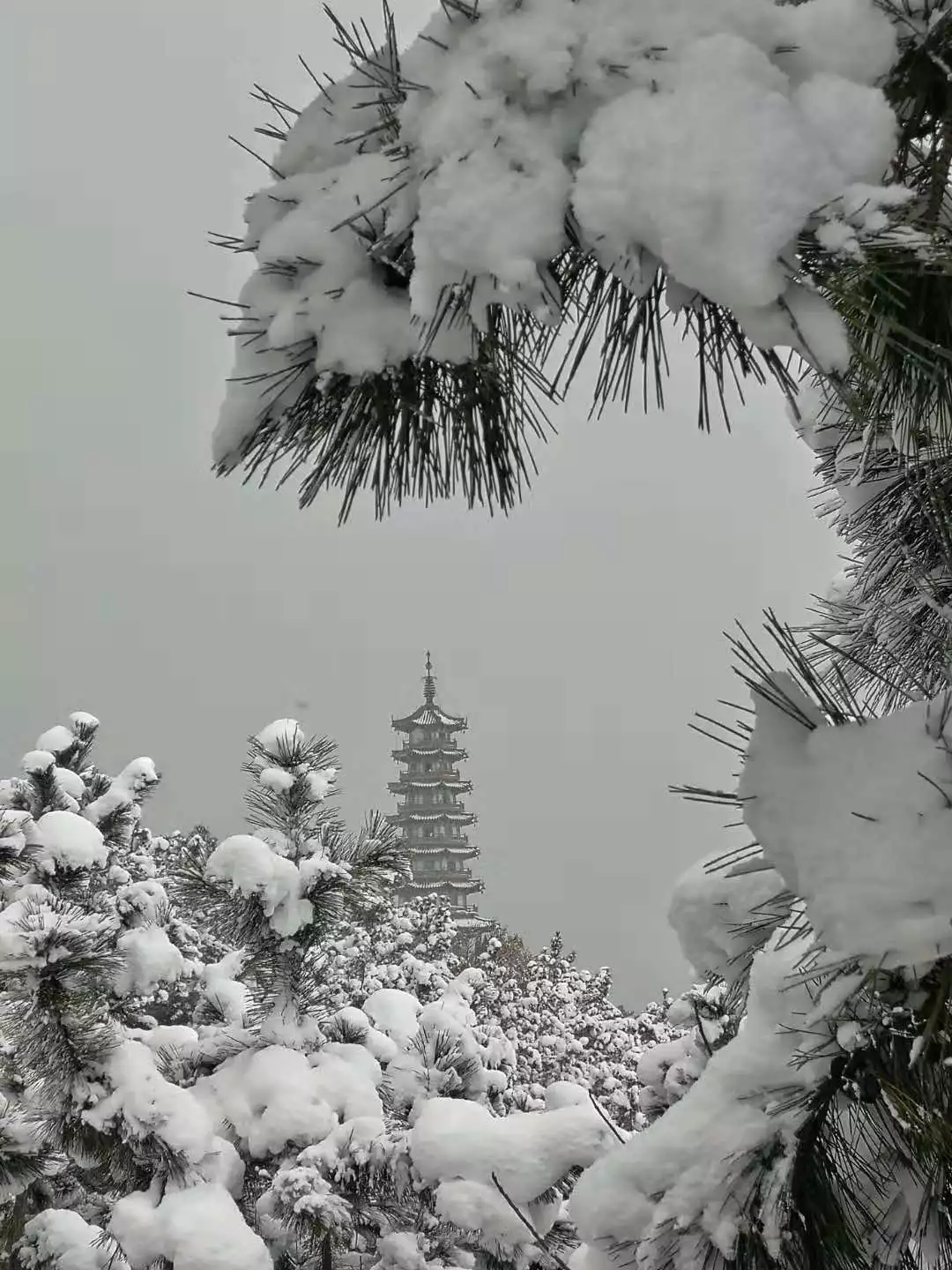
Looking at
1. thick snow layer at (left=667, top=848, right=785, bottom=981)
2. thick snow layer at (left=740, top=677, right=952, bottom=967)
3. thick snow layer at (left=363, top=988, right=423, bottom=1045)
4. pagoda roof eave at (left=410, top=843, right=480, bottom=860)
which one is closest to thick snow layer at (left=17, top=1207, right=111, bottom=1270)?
thick snow layer at (left=363, top=988, right=423, bottom=1045)

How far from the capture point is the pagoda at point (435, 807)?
1860 inches

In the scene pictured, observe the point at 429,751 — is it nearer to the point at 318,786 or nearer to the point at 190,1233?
the point at 318,786

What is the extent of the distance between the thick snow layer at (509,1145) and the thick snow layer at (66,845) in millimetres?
2666

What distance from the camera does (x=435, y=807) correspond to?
49.7 metres

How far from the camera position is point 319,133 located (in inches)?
48.6

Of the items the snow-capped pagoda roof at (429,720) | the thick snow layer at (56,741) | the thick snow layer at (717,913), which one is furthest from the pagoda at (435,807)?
the thick snow layer at (717,913)

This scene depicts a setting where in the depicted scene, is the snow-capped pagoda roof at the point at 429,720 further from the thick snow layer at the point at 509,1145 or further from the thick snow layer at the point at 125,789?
the thick snow layer at the point at 509,1145

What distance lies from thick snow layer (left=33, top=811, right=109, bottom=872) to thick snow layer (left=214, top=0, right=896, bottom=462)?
201 inches

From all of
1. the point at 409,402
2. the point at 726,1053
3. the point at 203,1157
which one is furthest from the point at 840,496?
the point at 203,1157

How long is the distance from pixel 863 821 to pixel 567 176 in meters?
0.94

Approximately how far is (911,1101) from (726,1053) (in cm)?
46

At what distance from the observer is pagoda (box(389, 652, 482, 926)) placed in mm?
47250

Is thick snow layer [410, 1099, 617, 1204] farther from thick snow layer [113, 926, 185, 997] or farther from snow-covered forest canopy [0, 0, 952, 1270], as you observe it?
thick snow layer [113, 926, 185, 997]

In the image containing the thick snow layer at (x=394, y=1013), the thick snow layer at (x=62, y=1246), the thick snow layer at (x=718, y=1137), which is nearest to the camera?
the thick snow layer at (x=718, y=1137)
